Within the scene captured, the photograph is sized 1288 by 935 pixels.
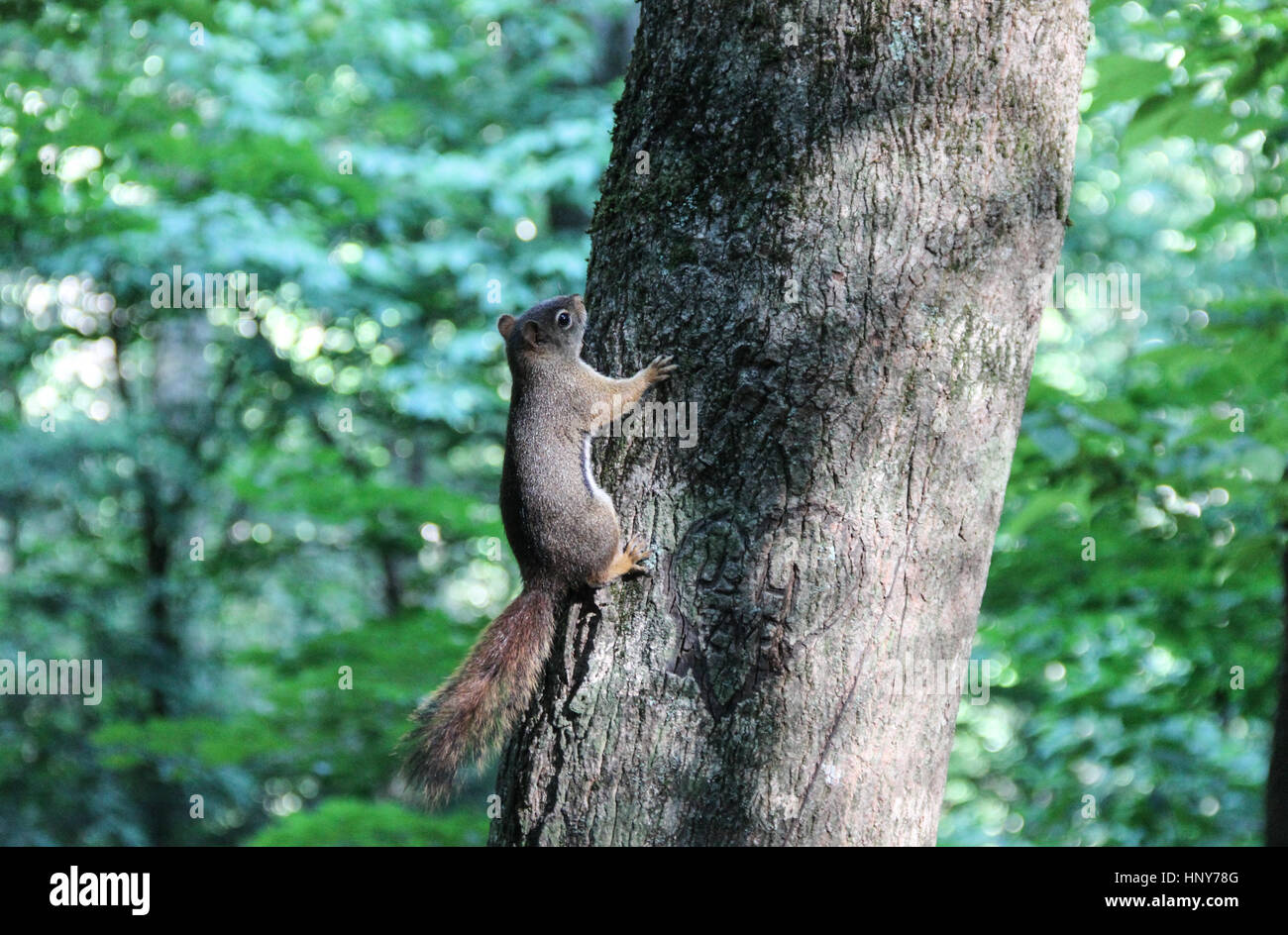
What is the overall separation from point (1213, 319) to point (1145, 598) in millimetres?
1457

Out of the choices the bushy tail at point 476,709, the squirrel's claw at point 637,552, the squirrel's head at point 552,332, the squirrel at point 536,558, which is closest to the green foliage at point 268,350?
the squirrel's head at point 552,332

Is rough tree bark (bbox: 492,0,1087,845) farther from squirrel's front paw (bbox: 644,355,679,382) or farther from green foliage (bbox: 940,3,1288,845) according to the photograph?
green foliage (bbox: 940,3,1288,845)

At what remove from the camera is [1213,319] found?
386cm

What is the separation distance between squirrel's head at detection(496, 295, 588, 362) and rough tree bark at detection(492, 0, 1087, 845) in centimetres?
107

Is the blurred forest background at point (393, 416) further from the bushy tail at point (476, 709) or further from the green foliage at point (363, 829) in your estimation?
the bushy tail at point (476, 709)

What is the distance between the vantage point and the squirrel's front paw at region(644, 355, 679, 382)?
5.94 ft

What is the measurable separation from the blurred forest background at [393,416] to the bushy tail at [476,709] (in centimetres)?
186

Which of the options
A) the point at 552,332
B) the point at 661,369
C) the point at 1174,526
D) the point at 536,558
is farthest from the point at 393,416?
the point at 661,369

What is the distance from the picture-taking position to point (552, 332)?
2.93m

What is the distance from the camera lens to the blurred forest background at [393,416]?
3.93 metres

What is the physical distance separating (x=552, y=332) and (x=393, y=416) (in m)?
4.86

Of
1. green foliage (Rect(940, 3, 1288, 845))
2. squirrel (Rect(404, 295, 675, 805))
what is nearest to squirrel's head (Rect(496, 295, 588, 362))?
squirrel (Rect(404, 295, 675, 805))

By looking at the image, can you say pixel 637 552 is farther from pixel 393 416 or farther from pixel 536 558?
pixel 393 416

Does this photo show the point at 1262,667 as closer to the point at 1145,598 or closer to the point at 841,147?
the point at 1145,598
